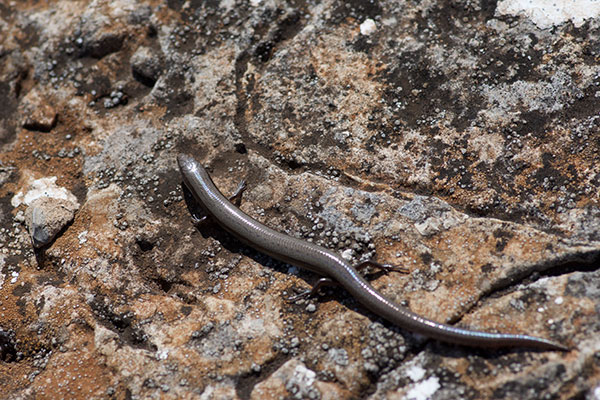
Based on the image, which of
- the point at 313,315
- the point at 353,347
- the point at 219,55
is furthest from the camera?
the point at 219,55

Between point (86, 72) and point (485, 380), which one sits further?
point (86, 72)

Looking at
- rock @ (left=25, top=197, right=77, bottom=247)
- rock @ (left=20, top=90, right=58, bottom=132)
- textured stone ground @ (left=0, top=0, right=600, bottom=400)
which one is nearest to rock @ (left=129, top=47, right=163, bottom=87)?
textured stone ground @ (left=0, top=0, right=600, bottom=400)

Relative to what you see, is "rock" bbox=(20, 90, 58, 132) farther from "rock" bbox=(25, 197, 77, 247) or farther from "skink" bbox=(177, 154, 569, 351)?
"skink" bbox=(177, 154, 569, 351)

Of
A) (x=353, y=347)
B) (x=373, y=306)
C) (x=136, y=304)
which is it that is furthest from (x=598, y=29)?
(x=136, y=304)

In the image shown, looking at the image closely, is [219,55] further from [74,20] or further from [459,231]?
[459,231]

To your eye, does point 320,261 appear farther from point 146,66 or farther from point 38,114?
point 38,114

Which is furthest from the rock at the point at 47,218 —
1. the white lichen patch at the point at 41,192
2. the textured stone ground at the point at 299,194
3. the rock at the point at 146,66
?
the rock at the point at 146,66

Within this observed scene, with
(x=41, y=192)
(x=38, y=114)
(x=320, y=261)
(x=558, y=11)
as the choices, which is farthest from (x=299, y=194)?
(x=38, y=114)
